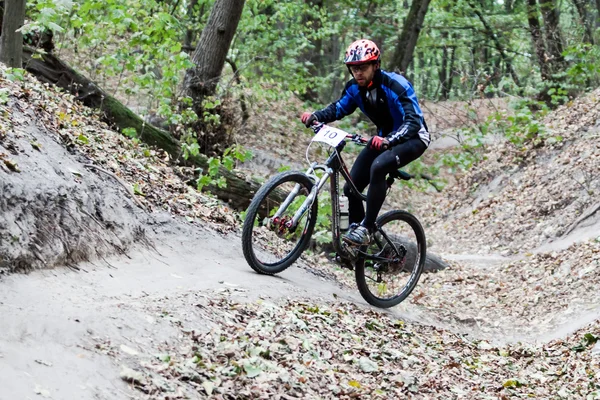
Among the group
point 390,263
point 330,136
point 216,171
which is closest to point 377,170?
point 330,136

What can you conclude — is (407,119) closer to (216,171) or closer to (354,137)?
(354,137)

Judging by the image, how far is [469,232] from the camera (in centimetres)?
1409

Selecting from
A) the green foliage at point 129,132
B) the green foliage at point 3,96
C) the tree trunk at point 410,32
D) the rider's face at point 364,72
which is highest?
the tree trunk at point 410,32

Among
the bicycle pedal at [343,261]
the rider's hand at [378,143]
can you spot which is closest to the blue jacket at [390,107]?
the rider's hand at [378,143]

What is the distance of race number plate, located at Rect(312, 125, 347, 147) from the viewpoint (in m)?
6.38

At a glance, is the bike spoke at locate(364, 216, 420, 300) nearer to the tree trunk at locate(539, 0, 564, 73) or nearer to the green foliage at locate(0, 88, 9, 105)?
the green foliage at locate(0, 88, 9, 105)

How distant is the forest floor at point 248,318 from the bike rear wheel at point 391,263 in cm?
24

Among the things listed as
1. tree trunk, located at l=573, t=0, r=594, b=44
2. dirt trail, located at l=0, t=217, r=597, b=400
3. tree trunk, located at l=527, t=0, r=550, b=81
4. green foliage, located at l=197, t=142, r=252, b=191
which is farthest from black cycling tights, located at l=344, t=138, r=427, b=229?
tree trunk, located at l=573, t=0, r=594, b=44

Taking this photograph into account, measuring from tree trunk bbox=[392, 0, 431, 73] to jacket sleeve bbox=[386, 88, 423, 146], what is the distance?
1398cm

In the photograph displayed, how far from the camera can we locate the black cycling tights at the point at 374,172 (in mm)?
6570

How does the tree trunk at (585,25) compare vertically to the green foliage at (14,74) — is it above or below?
above

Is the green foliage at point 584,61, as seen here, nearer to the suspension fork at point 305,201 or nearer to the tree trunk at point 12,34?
the suspension fork at point 305,201

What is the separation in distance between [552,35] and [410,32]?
4570mm

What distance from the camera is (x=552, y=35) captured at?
21.6 m
